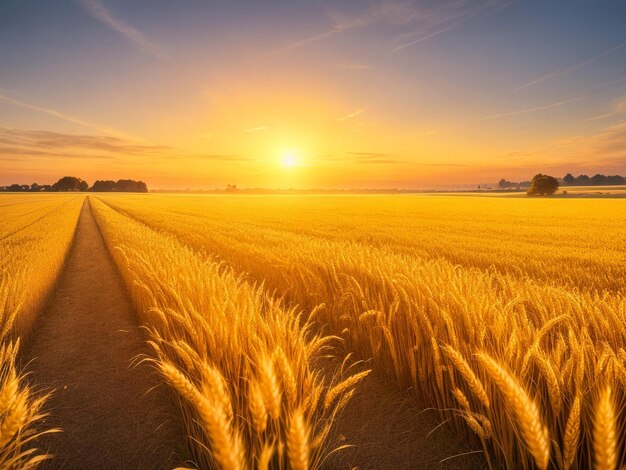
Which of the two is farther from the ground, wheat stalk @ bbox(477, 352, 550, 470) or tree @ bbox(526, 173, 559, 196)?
wheat stalk @ bbox(477, 352, 550, 470)

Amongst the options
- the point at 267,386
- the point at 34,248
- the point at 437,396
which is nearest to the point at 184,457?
the point at 267,386

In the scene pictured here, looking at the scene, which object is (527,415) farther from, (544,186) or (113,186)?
(113,186)

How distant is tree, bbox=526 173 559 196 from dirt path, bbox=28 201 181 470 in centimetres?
8105

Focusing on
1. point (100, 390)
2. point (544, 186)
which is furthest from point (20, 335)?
point (544, 186)

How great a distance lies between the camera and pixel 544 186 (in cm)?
7150

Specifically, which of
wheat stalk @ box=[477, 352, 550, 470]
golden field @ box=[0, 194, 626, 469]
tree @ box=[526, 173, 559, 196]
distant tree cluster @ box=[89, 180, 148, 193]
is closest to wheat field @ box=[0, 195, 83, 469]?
golden field @ box=[0, 194, 626, 469]

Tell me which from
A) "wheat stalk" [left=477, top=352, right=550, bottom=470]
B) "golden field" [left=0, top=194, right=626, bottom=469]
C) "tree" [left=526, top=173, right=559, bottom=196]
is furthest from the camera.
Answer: "tree" [left=526, top=173, right=559, bottom=196]

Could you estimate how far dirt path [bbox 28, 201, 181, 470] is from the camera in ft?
8.35

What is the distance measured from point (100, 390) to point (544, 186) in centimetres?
8379

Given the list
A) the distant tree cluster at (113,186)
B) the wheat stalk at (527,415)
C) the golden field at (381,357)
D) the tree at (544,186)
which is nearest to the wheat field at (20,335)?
the golden field at (381,357)

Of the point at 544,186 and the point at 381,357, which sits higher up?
the point at 381,357

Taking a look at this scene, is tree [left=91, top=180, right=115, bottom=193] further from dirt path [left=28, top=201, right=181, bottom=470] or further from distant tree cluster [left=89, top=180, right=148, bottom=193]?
dirt path [left=28, top=201, right=181, bottom=470]

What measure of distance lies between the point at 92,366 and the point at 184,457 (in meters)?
2.31

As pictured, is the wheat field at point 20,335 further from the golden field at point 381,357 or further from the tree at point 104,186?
the tree at point 104,186
